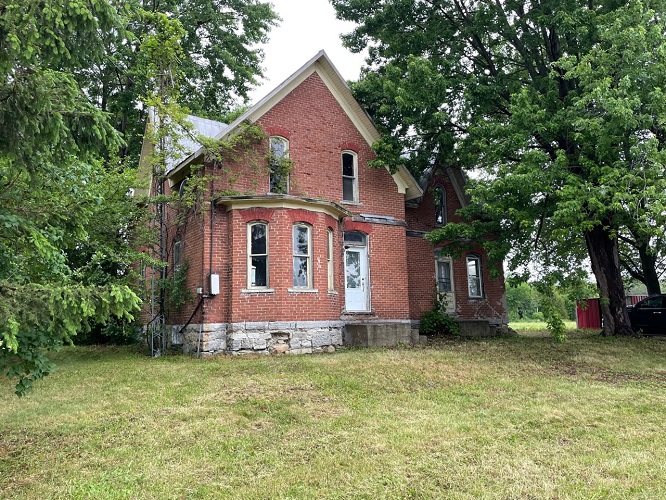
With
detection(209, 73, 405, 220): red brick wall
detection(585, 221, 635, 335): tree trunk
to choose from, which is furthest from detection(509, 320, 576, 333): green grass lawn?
detection(209, 73, 405, 220): red brick wall

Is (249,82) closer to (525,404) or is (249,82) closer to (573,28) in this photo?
(573,28)

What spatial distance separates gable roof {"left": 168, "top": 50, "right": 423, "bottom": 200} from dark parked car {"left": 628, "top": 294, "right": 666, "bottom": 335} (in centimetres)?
946

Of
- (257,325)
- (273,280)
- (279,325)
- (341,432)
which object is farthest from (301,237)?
(341,432)

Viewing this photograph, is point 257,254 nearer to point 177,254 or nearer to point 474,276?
point 177,254

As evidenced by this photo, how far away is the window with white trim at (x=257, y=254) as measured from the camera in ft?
43.5

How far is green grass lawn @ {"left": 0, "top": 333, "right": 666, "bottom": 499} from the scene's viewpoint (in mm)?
4359

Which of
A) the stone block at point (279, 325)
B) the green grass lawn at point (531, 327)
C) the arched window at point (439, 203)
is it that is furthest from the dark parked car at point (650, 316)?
the stone block at point (279, 325)

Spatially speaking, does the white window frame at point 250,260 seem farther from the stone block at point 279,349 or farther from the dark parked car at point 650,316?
the dark parked car at point 650,316

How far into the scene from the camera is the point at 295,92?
1499 centimetres

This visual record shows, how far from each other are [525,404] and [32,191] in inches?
261

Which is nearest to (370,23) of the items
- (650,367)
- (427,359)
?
(427,359)

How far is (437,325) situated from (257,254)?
7052 millimetres

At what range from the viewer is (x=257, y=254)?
13305 mm

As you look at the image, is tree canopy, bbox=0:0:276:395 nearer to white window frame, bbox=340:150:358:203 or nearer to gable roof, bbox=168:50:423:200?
gable roof, bbox=168:50:423:200
